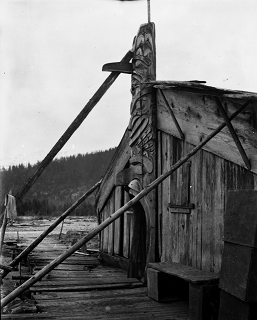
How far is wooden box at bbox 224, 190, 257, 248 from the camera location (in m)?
4.77

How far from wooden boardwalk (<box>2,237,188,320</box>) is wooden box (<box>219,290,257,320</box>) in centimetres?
106

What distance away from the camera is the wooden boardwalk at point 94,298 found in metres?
6.15

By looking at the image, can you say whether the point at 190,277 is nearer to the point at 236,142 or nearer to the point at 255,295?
the point at 255,295

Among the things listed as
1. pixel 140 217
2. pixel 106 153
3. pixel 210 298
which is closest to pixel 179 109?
pixel 140 217

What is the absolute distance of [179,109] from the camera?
24.7ft

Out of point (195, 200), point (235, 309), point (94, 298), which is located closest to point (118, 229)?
point (94, 298)

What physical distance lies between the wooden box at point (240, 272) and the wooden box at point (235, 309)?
83 mm

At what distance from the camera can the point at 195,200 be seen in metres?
7.02

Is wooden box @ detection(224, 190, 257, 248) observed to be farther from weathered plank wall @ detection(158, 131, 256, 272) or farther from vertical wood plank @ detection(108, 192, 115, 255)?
vertical wood plank @ detection(108, 192, 115, 255)

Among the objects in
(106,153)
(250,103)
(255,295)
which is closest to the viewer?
(255,295)

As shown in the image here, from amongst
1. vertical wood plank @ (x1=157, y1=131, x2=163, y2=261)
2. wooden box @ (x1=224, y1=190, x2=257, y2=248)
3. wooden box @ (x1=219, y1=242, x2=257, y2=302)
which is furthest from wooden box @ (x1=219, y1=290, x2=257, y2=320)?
vertical wood plank @ (x1=157, y1=131, x2=163, y2=261)

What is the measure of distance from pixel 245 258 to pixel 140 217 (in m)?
4.32

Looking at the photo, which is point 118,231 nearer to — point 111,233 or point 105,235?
point 111,233

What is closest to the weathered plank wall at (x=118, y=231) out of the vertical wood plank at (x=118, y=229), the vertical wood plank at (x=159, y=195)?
the vertical wood plank at (x=118, y=229)
